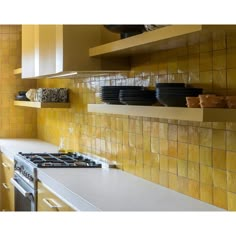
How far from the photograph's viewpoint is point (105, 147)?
360 cm

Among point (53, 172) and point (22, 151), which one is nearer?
point (53, 172)

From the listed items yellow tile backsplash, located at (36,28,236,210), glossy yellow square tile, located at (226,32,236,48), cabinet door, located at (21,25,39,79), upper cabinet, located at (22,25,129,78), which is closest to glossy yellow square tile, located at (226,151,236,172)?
yellow tile backsplash, located at (36,28,236,210)

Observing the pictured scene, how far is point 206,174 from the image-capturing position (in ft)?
7.64

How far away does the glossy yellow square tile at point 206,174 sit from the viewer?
229 cm

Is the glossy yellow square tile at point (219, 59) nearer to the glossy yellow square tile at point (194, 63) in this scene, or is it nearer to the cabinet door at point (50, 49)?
the glossy yellow square tile at point (194, 63)

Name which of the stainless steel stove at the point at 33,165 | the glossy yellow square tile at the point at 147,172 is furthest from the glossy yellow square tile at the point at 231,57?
the stainless steel stove at the point at 33,165

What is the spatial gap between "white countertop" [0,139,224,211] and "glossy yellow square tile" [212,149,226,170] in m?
0.18

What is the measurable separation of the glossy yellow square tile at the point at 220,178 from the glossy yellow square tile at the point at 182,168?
0.27m

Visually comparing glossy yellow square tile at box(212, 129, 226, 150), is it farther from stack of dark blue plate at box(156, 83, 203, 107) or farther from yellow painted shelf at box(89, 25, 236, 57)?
yellow painted shelf at box(89, 25, 236, 57)

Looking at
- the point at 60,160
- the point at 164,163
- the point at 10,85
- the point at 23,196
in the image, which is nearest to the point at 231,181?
the point at 164,163

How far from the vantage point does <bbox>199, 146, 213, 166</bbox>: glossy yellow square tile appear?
7.54 ft
